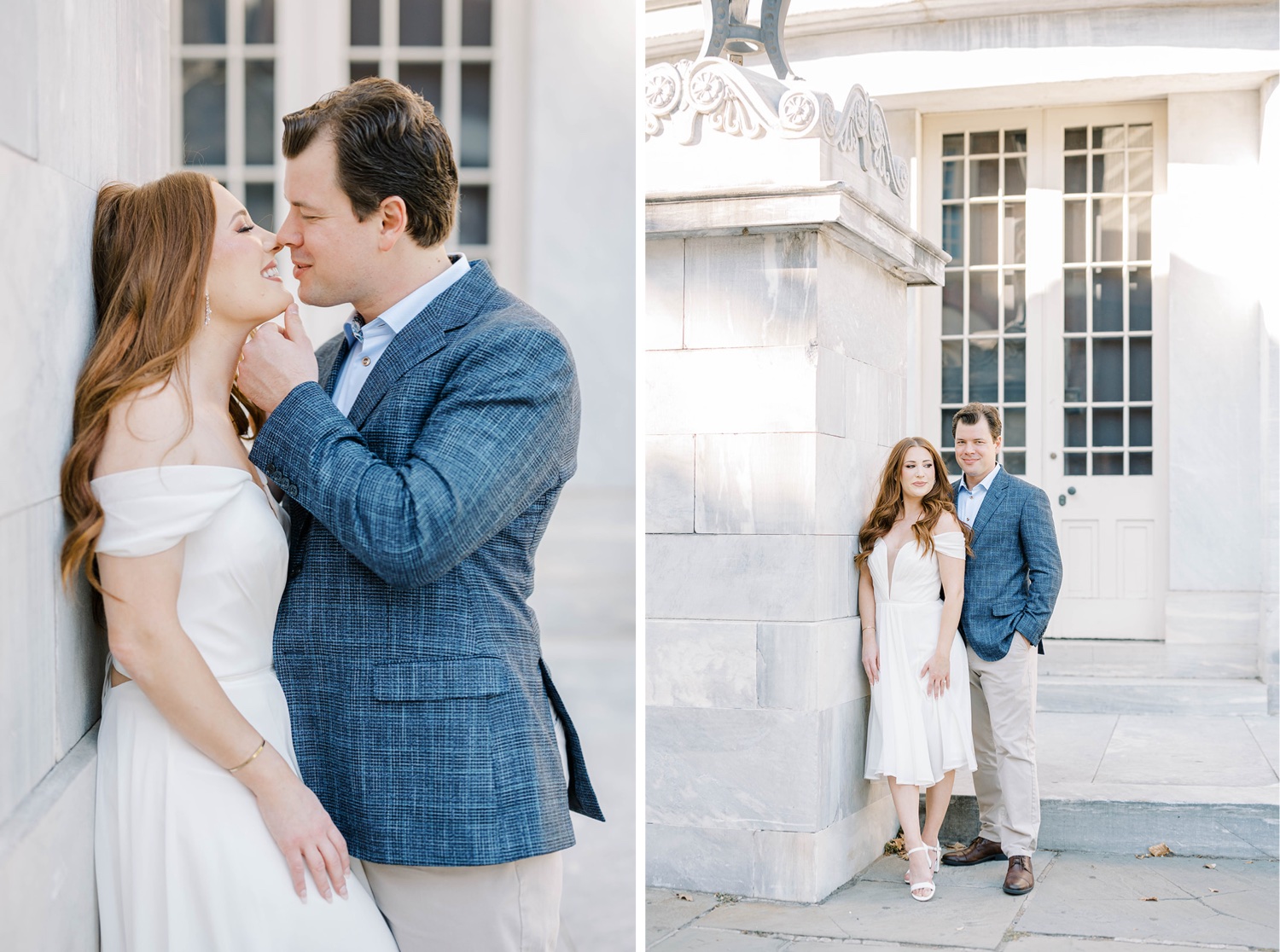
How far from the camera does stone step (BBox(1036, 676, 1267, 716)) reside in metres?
7.82

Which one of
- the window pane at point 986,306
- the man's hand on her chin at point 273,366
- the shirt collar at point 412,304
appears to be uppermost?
the window pane at point 986,306

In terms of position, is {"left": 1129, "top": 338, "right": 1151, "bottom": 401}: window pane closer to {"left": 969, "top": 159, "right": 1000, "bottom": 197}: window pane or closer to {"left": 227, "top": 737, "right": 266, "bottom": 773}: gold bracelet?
{"left": 969, "top": 159, "right": 1000, "bottom": 197}: window pane

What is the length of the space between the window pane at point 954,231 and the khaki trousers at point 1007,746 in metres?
4.56

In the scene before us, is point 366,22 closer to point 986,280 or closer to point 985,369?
point 986,280

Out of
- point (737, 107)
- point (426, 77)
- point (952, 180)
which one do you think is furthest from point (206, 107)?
point (952, 180)

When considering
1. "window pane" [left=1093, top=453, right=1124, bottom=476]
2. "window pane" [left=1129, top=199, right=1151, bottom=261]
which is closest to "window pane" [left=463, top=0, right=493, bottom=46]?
"window pane" [left=1129, top=199, right=1151, bottom=261]

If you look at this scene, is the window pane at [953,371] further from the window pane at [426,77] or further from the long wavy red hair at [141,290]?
the long wavy red hair at [141,290]

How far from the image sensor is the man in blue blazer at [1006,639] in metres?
5.04

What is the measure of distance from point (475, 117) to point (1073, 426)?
4546mm

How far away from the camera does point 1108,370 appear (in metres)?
8.78

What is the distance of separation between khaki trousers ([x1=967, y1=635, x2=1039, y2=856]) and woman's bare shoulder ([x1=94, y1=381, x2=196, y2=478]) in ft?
13.2

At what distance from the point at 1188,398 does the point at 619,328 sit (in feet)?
12.6

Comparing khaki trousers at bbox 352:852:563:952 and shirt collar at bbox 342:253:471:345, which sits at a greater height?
shirt collar at bbox 342:253:471:345

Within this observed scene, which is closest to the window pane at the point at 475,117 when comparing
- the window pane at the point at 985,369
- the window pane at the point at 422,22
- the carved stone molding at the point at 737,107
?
the window pane at the point at 422,22
